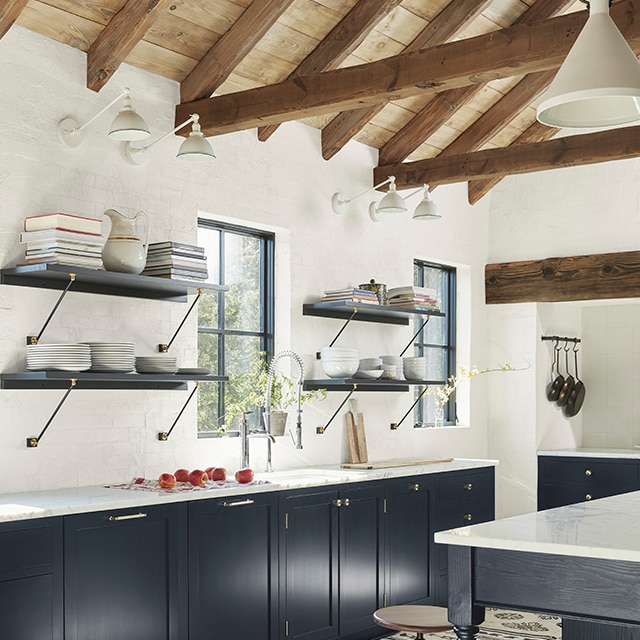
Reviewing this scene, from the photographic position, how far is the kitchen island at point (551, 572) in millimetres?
2691

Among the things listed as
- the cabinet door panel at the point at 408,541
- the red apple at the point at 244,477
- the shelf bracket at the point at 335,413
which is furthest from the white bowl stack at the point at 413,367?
the red apple at the point at 244,477

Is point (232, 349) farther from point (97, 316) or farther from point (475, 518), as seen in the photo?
point (475, 518)

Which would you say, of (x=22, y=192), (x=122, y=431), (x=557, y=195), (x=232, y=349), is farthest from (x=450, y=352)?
(x=22, y=192)

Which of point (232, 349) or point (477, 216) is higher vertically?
point (477, 216)

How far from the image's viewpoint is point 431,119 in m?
6.47

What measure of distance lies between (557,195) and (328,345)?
2.49m

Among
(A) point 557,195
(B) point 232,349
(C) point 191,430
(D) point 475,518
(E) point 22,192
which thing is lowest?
(D) point 475,518

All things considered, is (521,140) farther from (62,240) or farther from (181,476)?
(62,240)

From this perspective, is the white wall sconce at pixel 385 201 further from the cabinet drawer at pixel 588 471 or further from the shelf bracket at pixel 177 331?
the cabinet drawer at pixel 588 471

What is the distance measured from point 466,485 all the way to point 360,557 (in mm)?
1190

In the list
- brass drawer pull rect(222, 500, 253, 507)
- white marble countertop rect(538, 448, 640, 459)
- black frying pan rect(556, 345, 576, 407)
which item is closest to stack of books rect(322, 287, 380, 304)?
brass drawer pull rect(222, 500, 253, 507)

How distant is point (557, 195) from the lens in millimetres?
7562

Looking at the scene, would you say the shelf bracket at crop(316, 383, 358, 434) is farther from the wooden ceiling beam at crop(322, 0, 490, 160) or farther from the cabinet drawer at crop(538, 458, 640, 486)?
the cabinet drawer at crop(538, 458, 640, 486)

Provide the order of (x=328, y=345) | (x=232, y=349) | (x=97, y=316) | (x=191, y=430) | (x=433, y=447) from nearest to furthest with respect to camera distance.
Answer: (x=97, y=316) → (x=191, y=430) → (x=232, y=349) → (x=328, y=345) → (x=433, y=447)
